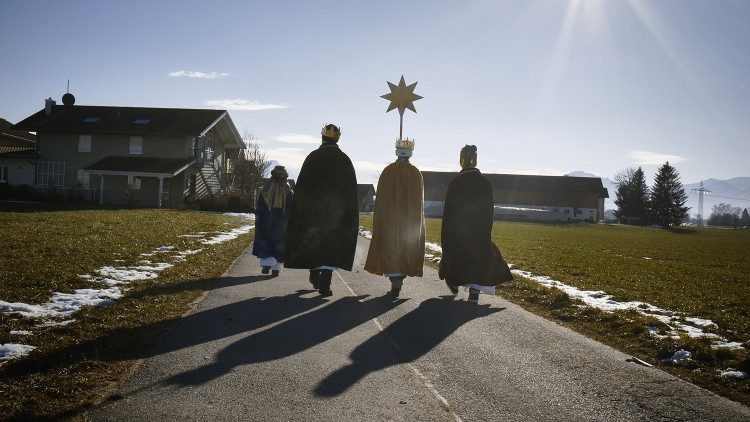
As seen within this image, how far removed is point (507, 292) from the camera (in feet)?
35.7

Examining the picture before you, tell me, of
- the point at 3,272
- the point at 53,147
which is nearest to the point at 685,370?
the point at 3,272

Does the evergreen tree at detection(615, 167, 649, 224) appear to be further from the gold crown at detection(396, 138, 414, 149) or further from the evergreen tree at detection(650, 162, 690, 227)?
the gold crown at detection(396, 138, 414, 149)

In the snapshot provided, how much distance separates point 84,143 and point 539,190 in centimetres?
6740

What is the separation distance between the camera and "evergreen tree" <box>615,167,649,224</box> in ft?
305

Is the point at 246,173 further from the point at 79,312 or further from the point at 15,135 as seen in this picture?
the point at 79,312

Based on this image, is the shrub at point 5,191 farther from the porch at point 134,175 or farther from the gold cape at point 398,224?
the gold cape at point 398,224

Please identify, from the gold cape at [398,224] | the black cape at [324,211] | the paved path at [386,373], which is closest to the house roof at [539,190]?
the gold cape at [398,224]

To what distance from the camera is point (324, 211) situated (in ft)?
31.2

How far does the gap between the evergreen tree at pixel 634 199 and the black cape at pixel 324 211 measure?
92.7m

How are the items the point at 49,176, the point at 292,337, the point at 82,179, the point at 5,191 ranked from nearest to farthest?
the point at 292,337 → the point at 5,191 → the point at 82,179 → the point at 49,176

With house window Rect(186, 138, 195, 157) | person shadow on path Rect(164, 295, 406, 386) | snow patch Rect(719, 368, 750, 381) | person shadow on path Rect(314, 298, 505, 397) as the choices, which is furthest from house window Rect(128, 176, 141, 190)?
snow patch Rect(719, 368, 750, 381)

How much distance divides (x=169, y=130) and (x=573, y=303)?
3787cm

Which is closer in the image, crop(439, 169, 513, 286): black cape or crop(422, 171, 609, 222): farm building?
crop(439, 169, 513, 286): black cape

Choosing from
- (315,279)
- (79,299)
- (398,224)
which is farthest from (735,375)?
(79,299)
